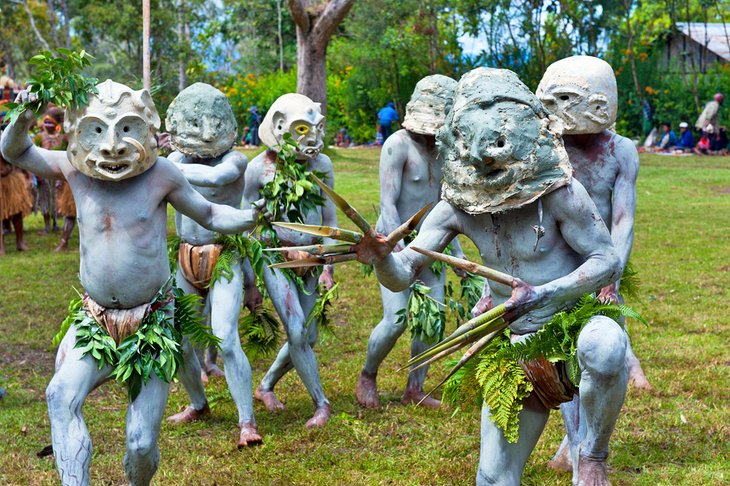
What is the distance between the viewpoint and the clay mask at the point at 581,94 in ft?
16.3

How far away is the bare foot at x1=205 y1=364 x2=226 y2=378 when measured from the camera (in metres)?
7.64

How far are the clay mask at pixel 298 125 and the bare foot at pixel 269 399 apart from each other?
5.43 ft

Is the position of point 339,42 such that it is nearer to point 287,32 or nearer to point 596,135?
point 287,32

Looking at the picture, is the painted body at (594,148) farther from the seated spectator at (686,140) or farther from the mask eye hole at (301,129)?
the seated spectator at (686,140)

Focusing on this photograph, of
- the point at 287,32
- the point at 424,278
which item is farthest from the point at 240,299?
the point at 287,32

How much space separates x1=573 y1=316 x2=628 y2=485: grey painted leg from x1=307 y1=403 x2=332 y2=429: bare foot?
2.60 meters

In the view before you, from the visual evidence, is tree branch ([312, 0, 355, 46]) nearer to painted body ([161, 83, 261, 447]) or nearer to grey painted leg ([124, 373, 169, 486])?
painted body ([161, 83, 261, 447])

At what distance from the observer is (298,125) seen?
21.2ft

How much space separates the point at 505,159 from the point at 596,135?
1.74 metres

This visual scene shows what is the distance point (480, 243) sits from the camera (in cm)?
400

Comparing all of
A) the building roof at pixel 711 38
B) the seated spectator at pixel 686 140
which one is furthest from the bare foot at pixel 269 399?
the building roof at pixel 711 38

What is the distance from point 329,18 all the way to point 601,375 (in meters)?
11.8

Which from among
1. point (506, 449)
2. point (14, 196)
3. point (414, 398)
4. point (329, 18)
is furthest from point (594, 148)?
point (329, 18)

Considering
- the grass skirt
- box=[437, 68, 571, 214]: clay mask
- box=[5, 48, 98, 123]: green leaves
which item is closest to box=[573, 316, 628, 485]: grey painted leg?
box=[437, 68, 571, 214]: clay mask
